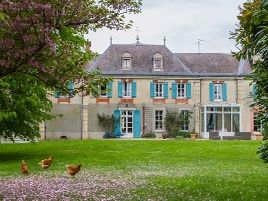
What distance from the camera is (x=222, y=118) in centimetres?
4884

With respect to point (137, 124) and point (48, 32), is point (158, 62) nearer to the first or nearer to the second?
point (137, 124)

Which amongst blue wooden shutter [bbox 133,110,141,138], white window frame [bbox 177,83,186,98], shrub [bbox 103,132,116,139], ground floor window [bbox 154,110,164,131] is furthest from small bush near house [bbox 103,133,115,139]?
white window frame [bbox 177,83,186,98]

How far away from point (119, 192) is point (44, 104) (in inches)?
558

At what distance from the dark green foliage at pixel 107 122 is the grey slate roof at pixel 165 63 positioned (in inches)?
158

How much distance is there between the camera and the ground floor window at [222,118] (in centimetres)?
4841

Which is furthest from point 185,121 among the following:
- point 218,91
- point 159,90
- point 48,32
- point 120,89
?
point 48,32

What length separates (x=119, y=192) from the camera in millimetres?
10859

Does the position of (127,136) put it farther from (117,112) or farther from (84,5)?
(84,5)

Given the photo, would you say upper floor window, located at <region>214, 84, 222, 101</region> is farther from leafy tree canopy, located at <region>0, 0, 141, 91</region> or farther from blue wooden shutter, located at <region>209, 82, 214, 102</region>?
leafy tree canopy, located at <region>0, 0, 141, 91</region>

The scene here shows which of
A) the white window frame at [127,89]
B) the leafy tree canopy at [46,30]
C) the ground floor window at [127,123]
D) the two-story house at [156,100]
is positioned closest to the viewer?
the leafy tree canopy at [46,30]

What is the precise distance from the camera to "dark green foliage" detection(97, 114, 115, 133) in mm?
47000

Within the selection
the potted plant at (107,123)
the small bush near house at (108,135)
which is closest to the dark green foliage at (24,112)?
the small bush near house at (108,135)

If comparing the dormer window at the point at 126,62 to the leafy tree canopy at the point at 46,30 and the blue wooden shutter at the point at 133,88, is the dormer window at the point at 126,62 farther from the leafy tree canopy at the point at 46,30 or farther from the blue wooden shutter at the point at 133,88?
the leafy tree canopy at the point at 46,30

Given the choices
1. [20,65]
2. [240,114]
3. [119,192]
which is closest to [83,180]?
[119,192]
